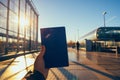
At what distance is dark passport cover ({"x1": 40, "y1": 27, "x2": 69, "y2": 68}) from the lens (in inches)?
111

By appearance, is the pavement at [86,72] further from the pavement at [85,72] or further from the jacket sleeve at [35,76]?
the jacket sleeve at [35,76]

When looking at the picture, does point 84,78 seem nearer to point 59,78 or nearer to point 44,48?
point 59,78

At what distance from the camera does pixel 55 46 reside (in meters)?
2.89

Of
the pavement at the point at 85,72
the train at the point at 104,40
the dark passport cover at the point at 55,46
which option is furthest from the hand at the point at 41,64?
the train at the point at 104,40

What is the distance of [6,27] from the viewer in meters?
34.2

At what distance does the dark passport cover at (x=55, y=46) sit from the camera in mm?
2826

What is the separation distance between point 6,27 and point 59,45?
32326mm

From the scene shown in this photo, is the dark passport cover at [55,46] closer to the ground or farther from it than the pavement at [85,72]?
farther from it

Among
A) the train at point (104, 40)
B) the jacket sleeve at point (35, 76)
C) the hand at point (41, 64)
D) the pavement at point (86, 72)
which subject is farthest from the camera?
the train at point (104, 40)

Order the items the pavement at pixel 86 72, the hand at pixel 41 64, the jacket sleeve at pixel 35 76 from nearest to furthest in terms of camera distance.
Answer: the jacket sleeve at pixel 35 76 → the hand at pixel 41 64 → the pavement at pixel 86 72

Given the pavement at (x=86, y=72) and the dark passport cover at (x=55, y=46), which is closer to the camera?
the dark passport cover at (x=55, y=46)

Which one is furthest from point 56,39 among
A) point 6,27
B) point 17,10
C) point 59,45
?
point 17,10

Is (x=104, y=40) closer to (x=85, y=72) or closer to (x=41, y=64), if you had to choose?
(x=85, y=72)

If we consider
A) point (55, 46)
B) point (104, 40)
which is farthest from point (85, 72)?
point (104, 40)
